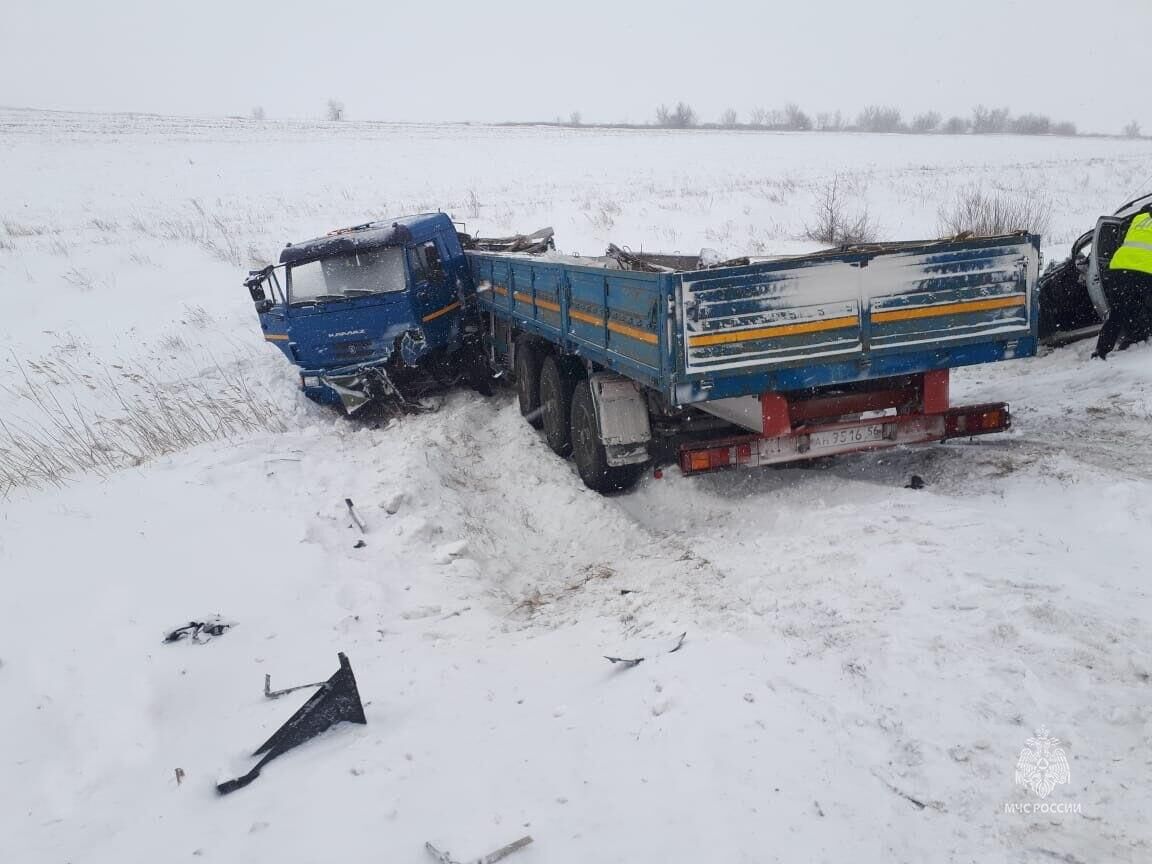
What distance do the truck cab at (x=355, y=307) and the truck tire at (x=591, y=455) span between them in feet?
9.25

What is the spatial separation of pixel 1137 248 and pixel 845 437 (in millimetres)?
3852

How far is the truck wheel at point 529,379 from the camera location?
7.45 metres

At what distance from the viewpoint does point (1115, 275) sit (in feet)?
22.6

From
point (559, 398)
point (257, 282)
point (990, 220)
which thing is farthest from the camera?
point (990, 220)

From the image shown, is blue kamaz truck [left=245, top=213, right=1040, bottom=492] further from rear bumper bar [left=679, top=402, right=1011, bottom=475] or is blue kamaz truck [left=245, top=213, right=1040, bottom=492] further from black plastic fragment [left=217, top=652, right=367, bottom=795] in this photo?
black plastic fragment [left=217, top=652, right=367, bottom=795]

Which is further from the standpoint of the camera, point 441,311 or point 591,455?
point 441,311

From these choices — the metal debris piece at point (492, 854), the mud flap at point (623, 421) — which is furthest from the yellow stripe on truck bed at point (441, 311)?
the metal debris piece at point (492, 854)

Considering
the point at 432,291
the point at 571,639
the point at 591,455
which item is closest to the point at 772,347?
the point at 591,455

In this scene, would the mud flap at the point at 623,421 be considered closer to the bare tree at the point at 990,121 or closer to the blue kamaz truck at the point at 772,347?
the blue kamaz truck at the point at 772,347

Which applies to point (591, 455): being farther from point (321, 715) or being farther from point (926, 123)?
point (926, 123)

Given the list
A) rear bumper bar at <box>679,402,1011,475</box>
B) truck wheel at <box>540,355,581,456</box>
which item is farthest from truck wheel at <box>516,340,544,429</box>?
rear bumper bar at <box>679,402,1011,475</box>

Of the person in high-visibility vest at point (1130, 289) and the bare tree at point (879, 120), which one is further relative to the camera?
the bare tree at point (879, 120)

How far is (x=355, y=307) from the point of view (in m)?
8.07

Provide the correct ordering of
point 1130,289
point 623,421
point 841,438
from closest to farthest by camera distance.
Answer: point 841,438, point 623,421, point 1130,289
